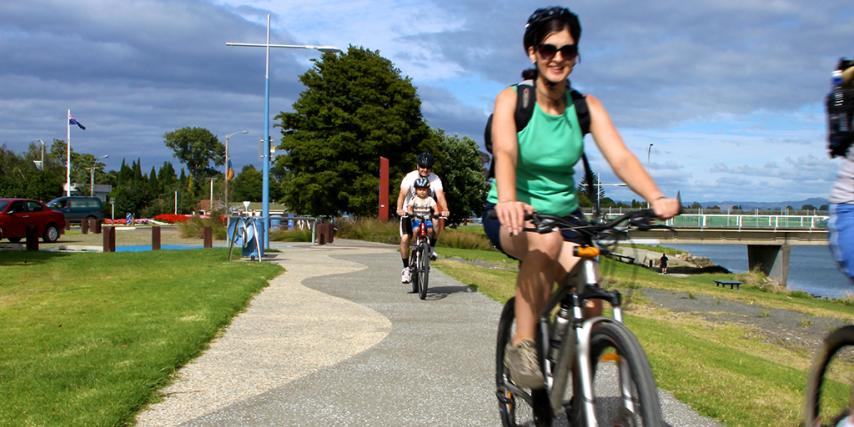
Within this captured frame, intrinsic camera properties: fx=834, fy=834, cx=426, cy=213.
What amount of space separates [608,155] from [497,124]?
0.48 meters

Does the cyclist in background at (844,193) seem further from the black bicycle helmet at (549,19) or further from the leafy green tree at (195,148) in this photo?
the leafy green tree at (195,148)

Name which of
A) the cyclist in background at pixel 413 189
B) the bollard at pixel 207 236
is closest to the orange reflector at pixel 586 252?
the cyclist in background at pixel 413 189

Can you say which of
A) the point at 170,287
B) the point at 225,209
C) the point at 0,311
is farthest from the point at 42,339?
the point at 225,209

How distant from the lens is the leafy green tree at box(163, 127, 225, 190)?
15425cm

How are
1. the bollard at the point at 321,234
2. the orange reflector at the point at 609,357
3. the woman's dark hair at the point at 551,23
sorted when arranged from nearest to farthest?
the orange reflector at the point at 609,357, the woman's dark hair at the point at 551,23, the bollard at the point at 321,234

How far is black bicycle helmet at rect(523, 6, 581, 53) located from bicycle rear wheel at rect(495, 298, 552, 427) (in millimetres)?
1184

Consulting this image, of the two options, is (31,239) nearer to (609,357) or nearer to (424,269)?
(424,269)

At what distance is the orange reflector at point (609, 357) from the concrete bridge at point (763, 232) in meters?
63.0

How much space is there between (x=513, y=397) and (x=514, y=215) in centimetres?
142

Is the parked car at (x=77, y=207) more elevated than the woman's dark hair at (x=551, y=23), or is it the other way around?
the woman's dark hair at (x=551, y=23)

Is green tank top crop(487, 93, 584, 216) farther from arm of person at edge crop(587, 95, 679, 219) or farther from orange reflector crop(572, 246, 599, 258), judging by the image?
orange reflector crop(572, 246, 599, 258)

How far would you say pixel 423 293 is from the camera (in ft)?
35.5

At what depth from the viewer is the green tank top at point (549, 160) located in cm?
342

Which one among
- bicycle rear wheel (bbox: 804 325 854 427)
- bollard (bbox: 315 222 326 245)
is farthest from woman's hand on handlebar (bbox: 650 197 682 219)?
bollard (bbox: 315 222 326 245)
